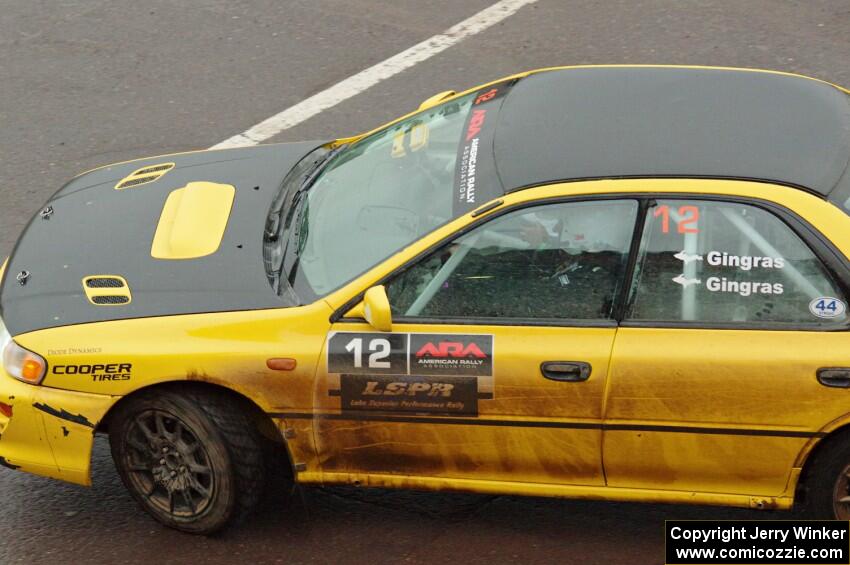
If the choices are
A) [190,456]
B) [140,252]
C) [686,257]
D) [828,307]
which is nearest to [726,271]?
[686,257]

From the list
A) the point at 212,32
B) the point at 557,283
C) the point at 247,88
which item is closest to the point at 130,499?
the point at 557,283

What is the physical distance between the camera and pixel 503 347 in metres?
4.68

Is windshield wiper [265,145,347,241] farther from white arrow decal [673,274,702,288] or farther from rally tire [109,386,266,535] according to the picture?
white arrow decal [673,274,702,288]

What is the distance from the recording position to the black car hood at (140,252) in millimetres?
4996

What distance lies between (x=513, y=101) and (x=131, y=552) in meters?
2.54

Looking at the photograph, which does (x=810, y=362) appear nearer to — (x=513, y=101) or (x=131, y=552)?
(x=513, y=101)

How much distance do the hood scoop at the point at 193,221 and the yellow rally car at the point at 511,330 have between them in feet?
0.10

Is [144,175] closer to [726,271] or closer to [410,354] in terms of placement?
[410,354]

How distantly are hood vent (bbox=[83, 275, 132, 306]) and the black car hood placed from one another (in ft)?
0.09

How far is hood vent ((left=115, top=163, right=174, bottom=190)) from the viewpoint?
604 cm

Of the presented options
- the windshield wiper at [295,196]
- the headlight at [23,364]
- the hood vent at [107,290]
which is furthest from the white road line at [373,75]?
the headlight at [23,364]

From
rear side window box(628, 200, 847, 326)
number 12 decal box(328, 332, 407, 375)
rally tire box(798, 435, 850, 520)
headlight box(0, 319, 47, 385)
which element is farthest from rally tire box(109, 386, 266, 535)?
rally tire box(798, 435, 850, 520)

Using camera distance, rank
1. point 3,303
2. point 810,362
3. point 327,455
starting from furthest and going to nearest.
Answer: point 3,303, point 327,455, point 810,362

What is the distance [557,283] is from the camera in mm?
4707
